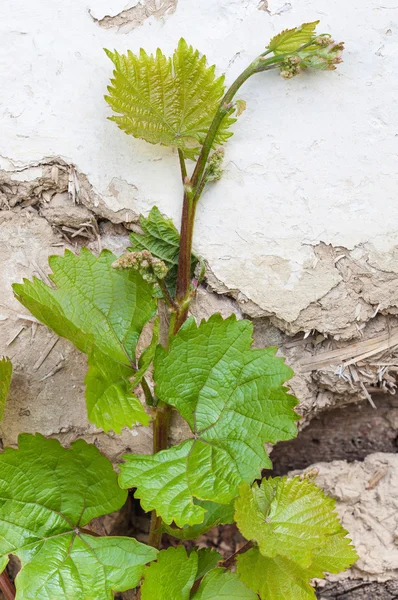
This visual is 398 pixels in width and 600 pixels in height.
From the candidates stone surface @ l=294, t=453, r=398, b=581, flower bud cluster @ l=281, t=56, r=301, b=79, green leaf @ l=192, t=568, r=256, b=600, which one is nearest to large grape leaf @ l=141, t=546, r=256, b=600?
green leaf @ l=192, t=568, r=256, b=600

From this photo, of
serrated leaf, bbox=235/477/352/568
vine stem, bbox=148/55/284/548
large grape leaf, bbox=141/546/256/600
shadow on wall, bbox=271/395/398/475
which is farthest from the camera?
shadow on wall, bbox=271/395/398/475

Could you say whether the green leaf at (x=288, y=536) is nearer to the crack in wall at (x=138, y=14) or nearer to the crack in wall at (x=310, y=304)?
the crack in wall at (x=310, y=304)

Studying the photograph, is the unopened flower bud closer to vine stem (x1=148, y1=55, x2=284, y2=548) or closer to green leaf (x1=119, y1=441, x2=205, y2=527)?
vine stem (x1=148, y1=55, x2=284, y2=548)

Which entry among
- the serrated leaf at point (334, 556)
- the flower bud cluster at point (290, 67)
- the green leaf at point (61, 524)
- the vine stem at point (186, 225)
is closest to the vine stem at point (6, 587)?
the green leaf at point (61, 524)

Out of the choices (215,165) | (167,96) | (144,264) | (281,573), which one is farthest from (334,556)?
(167,96)

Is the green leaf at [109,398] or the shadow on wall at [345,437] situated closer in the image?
the green leaf at [109,398]
